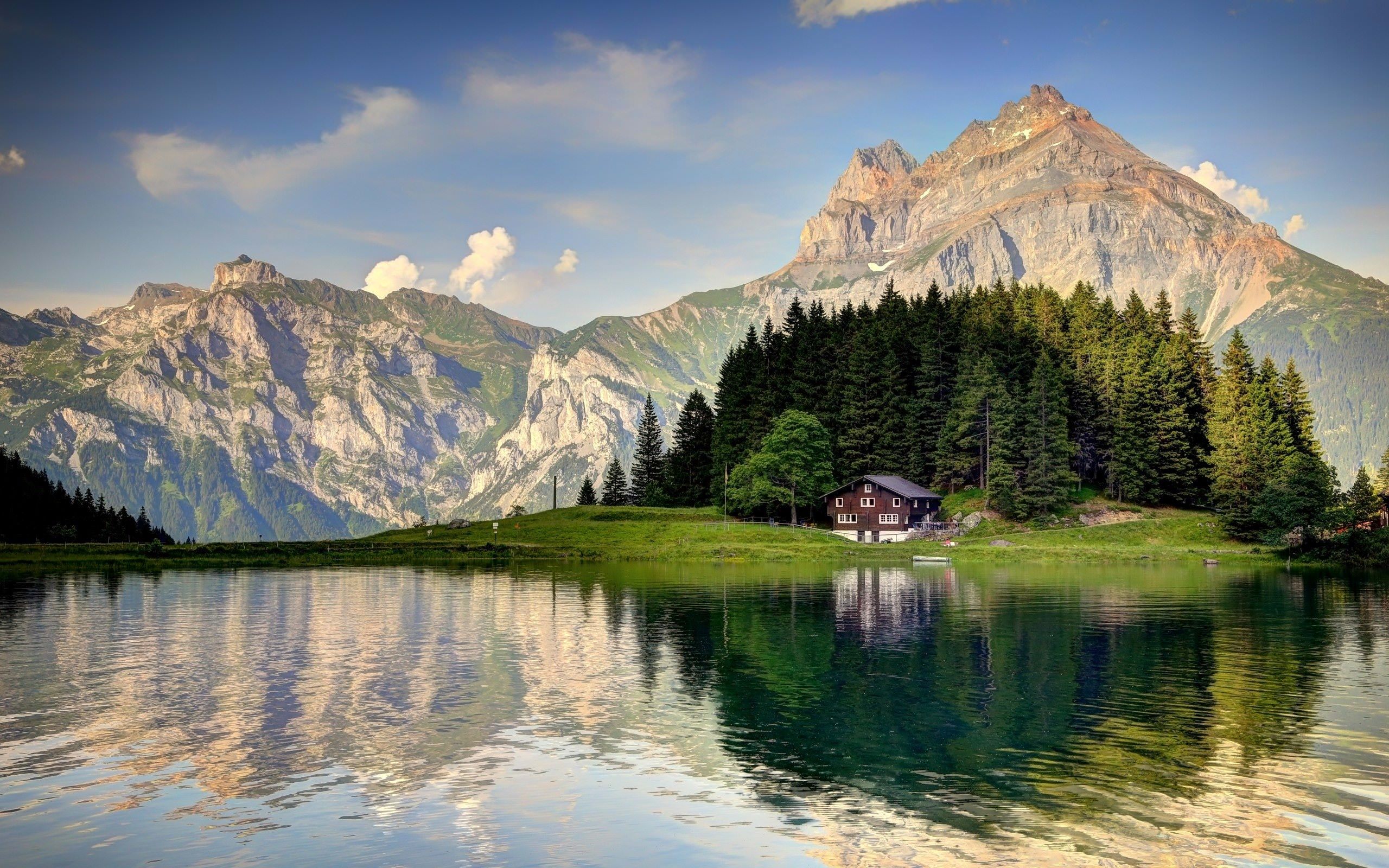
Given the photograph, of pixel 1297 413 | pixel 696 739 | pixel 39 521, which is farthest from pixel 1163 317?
pixel 39 521

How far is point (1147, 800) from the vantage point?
24.5m

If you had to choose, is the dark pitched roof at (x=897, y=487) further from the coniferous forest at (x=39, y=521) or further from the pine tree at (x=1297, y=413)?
the coniferous forest at (x=39, y=521)

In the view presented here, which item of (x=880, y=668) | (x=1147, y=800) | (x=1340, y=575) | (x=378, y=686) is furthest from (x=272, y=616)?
(x=1340, y=575)

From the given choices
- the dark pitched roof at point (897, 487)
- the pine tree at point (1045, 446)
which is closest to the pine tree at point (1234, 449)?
the pine tree at point (1045, 446)

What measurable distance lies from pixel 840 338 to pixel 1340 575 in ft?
313

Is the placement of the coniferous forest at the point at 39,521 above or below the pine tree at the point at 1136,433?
below

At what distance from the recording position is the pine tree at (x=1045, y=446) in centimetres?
14538

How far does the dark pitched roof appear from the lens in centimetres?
14779

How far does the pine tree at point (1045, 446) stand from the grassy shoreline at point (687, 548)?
5.88 meters

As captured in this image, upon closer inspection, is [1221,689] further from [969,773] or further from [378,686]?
[378,686]

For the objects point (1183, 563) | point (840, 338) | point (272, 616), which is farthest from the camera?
point (840, 338)

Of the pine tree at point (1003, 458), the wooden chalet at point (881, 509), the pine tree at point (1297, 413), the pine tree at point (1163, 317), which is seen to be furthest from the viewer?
the pine tree at point (1163, 317)

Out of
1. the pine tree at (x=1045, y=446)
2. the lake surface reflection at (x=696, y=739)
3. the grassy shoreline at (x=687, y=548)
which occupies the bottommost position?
the lake surface reflection at (x=696, y=739)

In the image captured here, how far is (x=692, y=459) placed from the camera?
190 meters
